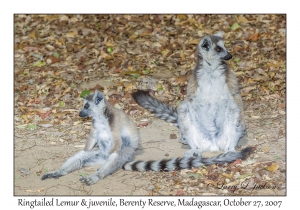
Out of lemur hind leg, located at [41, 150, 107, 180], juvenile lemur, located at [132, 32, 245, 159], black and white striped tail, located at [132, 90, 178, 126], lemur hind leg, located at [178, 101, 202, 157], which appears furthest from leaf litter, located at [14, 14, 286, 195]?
lemur hind leg, located at [41, 150, 107, 180]

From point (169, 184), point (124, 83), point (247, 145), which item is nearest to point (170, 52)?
point (124, 83)

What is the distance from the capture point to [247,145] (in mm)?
8688

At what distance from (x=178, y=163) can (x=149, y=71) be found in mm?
5333

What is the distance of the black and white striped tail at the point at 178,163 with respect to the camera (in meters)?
7.70

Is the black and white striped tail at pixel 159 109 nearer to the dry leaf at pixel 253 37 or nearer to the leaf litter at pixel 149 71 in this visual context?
the leaf litter at pixel 149 71

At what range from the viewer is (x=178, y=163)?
25.3 feet

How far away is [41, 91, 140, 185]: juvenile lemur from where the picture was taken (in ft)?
26.2

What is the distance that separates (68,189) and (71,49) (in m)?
7.71

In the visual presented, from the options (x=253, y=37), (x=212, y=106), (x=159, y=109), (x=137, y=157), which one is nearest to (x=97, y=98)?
(x=137, y=157)

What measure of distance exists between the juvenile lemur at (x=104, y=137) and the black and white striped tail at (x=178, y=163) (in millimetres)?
281

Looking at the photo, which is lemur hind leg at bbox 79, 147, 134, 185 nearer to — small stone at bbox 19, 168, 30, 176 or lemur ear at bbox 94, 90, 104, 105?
lemur ear at bbox 94, 90, 104, 105

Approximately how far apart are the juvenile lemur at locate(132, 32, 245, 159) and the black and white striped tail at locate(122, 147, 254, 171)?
379mm

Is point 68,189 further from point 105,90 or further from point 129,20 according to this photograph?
point 129,20

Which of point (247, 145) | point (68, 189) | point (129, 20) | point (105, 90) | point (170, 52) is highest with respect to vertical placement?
point (129, 20)
